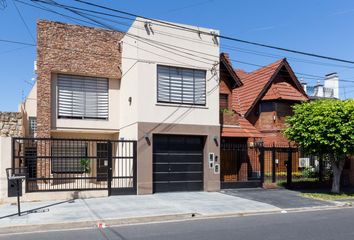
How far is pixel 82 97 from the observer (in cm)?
2030

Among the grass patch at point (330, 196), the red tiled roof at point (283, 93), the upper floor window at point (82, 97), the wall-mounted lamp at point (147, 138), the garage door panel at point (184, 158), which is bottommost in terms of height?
the grass patch at point (330, 196)

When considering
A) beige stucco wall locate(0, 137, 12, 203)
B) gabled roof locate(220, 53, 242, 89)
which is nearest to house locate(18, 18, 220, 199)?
beige stucco wall locate(0, 137, 12, 203)

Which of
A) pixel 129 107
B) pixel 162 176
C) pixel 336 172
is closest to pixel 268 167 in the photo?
pixel 336 172

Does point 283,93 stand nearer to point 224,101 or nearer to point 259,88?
point 259,88

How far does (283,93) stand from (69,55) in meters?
13.8

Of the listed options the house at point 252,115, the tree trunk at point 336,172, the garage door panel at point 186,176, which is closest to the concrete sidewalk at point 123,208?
the garage door panel at point 186,176

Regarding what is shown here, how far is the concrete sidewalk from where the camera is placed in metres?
11.5

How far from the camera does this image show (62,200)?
15.1m

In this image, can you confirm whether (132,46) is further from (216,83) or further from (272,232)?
(272,232)

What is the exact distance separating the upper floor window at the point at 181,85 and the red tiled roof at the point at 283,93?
28.3ft

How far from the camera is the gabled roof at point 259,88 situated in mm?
25922

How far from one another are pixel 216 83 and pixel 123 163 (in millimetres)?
5641

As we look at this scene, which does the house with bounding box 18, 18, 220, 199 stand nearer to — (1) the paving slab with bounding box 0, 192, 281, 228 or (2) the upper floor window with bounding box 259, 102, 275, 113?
(1) the paving slab with bounding box 0, 192, 281, 228

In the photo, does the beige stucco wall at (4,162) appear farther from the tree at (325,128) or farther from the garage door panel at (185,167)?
the tree at (325,128)
